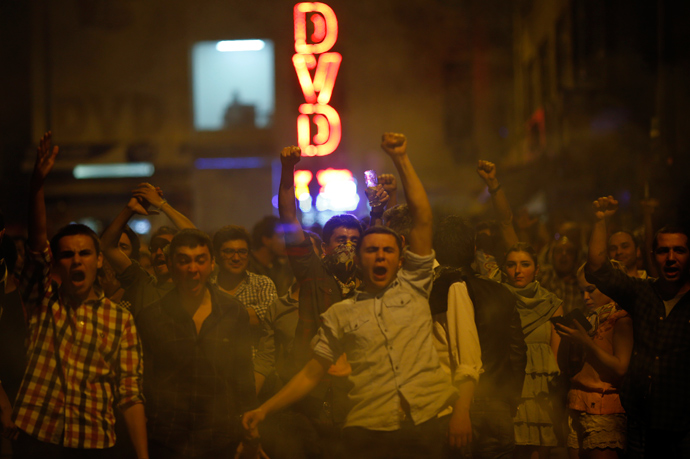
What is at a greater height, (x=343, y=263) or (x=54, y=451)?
(x=343, y=263)

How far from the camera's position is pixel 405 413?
266cm

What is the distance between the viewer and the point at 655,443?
2924 mm

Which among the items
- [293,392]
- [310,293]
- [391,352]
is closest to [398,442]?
[391,352]

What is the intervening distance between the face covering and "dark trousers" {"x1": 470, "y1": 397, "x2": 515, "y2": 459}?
84cm

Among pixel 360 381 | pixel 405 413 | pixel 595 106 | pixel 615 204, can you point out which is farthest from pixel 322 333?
pixel 595 106

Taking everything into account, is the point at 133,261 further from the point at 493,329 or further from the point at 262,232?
the point at 493,329

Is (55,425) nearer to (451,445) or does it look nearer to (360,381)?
(360,381)

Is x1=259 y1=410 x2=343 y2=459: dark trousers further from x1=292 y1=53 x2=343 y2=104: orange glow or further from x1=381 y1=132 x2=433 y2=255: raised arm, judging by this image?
x1=292 y1=53 x2=343 y2=104: orange glow

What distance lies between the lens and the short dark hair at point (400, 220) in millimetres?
3299

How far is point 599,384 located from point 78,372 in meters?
2.38

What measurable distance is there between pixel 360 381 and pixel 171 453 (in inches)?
34.8

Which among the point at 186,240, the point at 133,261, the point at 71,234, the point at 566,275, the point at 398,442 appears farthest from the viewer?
the point at 566,275

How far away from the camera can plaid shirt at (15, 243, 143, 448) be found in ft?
8.90

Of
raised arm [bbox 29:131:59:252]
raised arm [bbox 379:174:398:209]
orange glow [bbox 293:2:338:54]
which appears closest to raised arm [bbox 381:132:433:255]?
raised arm [bbox 379:174:398:209]
